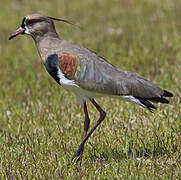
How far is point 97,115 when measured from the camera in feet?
21.6

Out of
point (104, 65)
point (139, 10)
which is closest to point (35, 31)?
point (104, 65)

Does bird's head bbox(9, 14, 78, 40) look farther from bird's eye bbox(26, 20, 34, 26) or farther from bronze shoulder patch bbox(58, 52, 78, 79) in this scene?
bronze shoulder patch bbox(58, 52, 78, 79)

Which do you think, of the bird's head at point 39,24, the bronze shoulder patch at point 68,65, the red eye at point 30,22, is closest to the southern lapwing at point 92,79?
the bronze shoulder patch at point 68,65

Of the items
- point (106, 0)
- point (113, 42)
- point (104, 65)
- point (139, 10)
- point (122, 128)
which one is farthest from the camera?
point (106, 0)

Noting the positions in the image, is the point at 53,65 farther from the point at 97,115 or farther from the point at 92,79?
the point at 97,115

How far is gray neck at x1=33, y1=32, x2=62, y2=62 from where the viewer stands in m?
5.32

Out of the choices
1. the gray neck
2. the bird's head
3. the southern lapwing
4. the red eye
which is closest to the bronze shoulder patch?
the southern lapwing

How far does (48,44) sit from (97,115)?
5.21ft

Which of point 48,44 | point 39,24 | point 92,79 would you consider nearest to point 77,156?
point 92,79

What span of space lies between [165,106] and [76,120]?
129cm

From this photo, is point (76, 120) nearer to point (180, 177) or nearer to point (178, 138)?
point (178, 138)

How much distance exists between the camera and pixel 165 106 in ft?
21.3

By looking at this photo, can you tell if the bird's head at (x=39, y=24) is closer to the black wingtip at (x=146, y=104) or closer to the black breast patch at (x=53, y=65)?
the black breast patch at (x=53, y=65)

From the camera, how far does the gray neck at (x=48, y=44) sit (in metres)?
5.32
